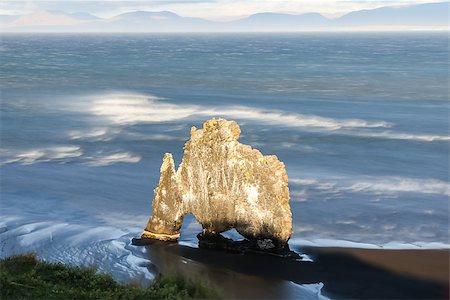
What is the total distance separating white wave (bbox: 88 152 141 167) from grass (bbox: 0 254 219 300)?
98.5ft

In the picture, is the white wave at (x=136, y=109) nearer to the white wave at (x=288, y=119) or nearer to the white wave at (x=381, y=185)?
the white wave at (x=288, y=119)

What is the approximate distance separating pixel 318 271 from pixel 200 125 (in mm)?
44322

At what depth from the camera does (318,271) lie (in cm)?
3209

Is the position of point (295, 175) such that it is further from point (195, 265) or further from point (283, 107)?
point (283, 107)

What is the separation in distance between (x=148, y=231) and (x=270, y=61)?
14722 centimetres

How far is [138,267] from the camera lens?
3234 centimetres

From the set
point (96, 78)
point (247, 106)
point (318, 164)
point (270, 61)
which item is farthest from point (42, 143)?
point (270, 61)

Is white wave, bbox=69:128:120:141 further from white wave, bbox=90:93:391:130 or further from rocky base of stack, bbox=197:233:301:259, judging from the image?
rocky base of stack, bbox=197:233:301:259

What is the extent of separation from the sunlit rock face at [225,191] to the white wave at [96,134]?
33814mm

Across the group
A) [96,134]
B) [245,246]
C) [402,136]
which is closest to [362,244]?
[245,246]

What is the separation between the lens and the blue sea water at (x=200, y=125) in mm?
38281

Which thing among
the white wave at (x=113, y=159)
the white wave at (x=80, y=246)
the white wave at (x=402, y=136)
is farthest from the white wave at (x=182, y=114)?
the white wave at (x=80, y=246)

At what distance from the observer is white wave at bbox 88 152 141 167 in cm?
5634

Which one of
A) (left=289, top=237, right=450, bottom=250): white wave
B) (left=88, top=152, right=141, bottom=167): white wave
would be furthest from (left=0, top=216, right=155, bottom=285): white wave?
(left=88, top=152, right=141, bottom=167): white wave
